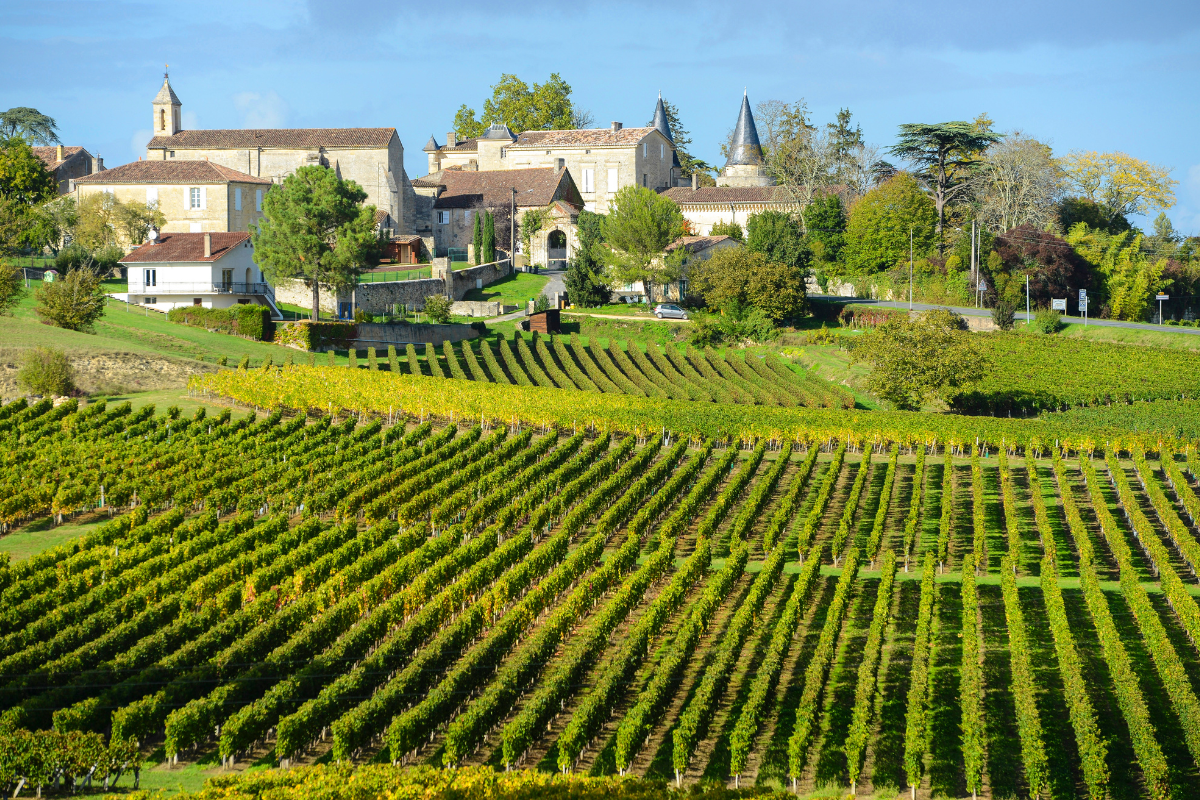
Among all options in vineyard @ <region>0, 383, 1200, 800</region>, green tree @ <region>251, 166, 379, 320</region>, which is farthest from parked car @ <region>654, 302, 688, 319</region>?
vineyard @ <region>0, 383, 1200, 800</region>

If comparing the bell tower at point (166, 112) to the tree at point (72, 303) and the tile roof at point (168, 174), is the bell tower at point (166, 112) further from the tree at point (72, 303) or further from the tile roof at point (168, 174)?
the tree at point (72, 303)

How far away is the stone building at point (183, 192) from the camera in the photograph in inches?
Result: 2635

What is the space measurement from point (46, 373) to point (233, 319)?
13.8 m

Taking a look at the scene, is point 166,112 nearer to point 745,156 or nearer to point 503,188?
point 503,188

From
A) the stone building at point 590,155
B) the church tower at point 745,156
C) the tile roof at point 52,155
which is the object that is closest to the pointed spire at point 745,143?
the church tower at point 745,156

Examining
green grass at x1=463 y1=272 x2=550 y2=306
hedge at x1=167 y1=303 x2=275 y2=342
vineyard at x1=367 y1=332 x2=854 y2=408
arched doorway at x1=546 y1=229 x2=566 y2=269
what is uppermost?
arched doorway at x1=546 y1=229 x2=566 y2=269

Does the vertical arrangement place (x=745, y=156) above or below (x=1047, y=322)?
above

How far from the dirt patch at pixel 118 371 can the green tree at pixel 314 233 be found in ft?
38.9

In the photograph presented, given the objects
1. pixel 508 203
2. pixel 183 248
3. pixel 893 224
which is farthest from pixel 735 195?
pixel 183 248

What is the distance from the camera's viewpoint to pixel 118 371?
135 ft

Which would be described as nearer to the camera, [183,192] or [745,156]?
[183,192]

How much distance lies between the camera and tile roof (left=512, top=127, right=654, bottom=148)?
8200 centimetres

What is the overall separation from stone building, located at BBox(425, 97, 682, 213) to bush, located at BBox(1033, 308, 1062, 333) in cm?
3220

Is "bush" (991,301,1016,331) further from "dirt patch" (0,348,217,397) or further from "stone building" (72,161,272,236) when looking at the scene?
"stone building" (72,161,272,236)
